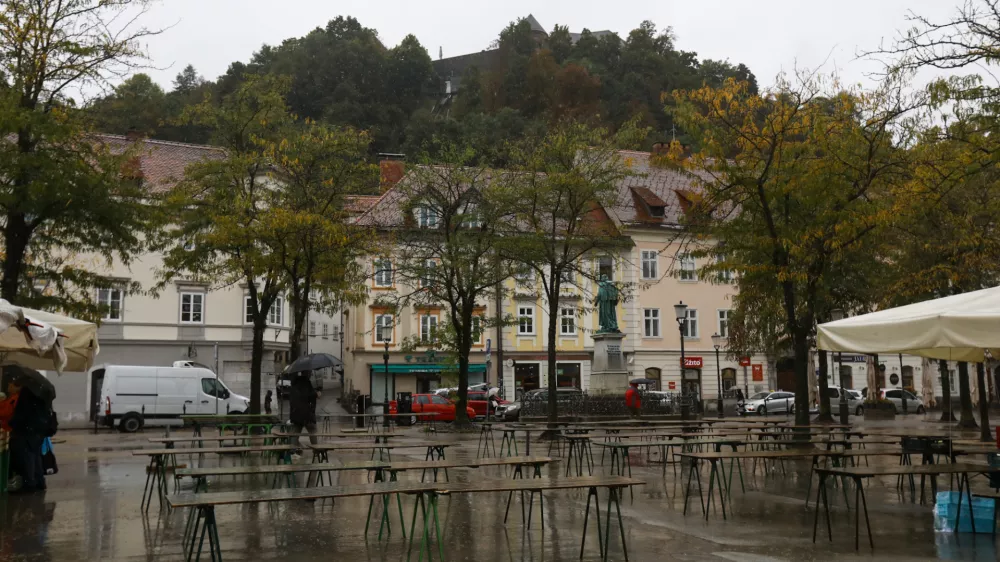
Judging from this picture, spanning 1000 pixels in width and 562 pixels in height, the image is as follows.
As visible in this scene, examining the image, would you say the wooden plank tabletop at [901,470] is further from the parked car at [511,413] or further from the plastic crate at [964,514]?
the parked car at [511,413]

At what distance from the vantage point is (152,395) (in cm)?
3553

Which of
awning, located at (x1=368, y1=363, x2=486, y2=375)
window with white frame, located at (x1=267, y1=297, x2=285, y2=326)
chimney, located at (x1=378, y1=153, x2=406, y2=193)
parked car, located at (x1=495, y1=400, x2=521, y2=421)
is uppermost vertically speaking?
chimney, located at (x1=378, y1=153, x2=406, y2=193)

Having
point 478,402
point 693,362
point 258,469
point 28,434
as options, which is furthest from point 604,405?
point 258,469

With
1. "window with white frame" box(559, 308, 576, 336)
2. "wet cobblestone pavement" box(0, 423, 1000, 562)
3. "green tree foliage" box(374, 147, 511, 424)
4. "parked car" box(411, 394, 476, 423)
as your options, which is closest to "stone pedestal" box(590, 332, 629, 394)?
"green tree foliage" box(374, 147, 511, 424)

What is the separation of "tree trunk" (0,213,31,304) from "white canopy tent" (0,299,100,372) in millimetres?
1746

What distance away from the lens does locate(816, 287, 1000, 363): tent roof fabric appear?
8.52 m

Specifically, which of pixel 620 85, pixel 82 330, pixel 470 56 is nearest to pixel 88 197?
pixel 82 330

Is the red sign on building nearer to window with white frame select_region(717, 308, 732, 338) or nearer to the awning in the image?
window with white frame select_region(717, 308, 732, 338)

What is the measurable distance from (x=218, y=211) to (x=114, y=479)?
28.5 feet

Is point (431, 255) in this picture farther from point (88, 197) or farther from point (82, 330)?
point (82, 330)

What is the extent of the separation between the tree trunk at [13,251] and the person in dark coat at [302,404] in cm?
513

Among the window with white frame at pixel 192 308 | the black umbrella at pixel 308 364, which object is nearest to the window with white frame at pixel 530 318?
the window with white frame at pixel 192 308

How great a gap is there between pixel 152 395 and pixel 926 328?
32.0 m

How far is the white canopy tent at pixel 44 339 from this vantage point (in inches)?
402
